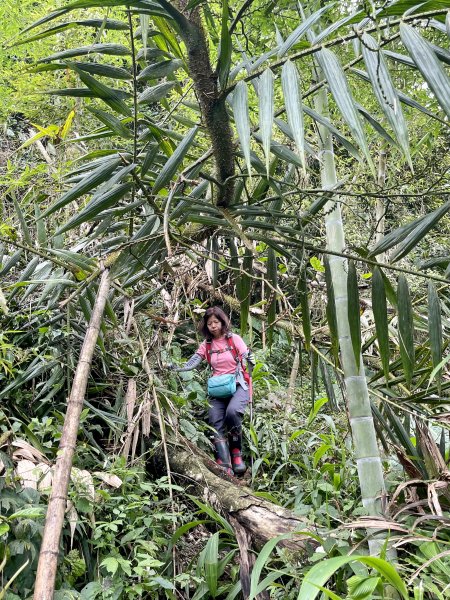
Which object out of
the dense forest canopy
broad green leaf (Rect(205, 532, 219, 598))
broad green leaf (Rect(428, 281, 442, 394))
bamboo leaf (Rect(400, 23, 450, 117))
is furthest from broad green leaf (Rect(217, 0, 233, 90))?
broad green leaf (Rect(205, 532, 219, 598))

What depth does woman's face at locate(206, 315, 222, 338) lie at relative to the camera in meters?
3.87

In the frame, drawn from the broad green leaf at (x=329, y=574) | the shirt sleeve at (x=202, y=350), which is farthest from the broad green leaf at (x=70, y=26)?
the shirt sleeve at (x=202, y=350)

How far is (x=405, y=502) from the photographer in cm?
215

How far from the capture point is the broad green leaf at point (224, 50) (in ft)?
3.64

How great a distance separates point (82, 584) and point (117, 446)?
30.3 inches

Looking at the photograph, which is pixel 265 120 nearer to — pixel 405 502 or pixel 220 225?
pixel 220 225

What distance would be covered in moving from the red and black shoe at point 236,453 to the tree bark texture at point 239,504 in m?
0.49

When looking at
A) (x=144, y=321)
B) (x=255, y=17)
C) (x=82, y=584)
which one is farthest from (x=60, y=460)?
(x=144, y=321)

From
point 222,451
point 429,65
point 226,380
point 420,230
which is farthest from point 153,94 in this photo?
point 222,451

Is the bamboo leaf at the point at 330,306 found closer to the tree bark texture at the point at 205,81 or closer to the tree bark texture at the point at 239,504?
the tree bark texture at the point at 205,81

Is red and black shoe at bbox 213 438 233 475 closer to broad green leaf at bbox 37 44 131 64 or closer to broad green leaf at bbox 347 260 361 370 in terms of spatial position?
broad green leaf at bbox 347 260 361 370

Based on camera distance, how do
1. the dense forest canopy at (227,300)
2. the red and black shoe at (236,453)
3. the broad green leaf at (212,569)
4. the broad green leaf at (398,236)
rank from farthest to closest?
the red and black shoe at (236,453) < the broad green leaf at (212,569) < the broad green leaf at (398,236) < the dense forest canopy at (227,300)

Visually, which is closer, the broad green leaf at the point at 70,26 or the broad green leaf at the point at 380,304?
the broad green leaf at the point at 70,26

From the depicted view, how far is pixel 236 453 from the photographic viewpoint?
3887 millimetres
